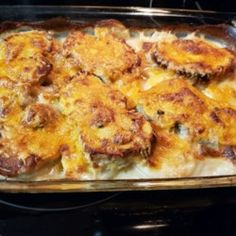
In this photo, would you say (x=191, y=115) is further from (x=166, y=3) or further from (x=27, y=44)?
(x=166, y=3)

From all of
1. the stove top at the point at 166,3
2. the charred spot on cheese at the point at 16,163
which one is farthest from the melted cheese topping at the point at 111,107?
the stove top at the point at 166,3

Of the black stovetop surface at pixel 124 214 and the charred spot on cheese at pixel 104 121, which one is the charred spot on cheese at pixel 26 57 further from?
the black stovetop surface at pixel 124 214

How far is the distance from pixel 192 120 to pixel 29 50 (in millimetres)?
638

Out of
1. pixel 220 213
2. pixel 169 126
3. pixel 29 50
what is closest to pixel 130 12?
pixel 29 50

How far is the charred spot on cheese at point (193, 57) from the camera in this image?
4.83 feet

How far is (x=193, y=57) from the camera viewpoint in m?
1.53

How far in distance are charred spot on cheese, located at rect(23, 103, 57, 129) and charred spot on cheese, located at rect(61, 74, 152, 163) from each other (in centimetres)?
6

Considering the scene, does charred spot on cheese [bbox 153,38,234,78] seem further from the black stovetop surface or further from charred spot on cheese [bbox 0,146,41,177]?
charred spot on cheese [bbox 0,146,41,177]

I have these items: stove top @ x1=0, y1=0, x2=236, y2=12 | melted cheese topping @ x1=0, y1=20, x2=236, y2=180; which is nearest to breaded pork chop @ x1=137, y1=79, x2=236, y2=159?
melted cheese topping @ x1=0, y1=20, x2=236, y2=180

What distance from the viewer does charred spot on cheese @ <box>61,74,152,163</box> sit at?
116 centimetres

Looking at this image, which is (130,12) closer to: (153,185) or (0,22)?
(0,22)

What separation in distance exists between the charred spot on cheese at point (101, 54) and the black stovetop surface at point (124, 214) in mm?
480

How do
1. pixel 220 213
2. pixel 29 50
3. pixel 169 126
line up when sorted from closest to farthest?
pixel 220 213
pixel 169 126
pixel 29 50

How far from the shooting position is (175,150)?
1.24 metres
